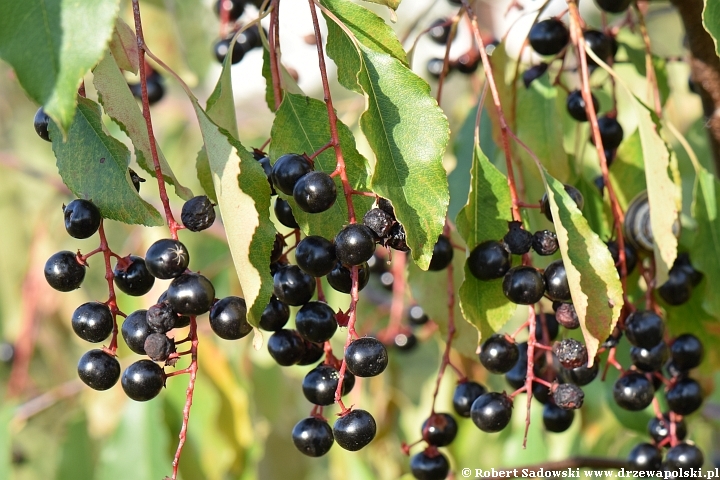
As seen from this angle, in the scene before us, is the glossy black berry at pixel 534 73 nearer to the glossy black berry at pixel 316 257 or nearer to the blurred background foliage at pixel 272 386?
the blurred background foliage at pixel 272 386

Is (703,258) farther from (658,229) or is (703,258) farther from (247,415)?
(247,415)

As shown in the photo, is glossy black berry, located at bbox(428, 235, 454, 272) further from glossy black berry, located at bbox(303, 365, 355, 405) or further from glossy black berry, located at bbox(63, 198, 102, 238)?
glossy black berry, located at bbox(63, 198, 102, 238)

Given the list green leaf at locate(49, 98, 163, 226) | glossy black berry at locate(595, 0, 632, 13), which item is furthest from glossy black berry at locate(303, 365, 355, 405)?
glossy black berry at locate(595, 0, 632, 13)

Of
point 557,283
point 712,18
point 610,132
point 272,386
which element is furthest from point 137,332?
point 272,386

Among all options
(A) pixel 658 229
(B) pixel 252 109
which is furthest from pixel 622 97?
(B) pixel 252 109

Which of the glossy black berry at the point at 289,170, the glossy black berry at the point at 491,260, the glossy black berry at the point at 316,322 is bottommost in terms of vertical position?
the glossy black berry at the point at 491,260

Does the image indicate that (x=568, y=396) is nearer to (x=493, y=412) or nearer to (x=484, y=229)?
(x=493, y=412)

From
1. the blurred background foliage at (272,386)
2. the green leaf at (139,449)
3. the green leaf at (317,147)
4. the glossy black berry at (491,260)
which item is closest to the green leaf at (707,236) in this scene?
the blurred background foliage at (272,386)
